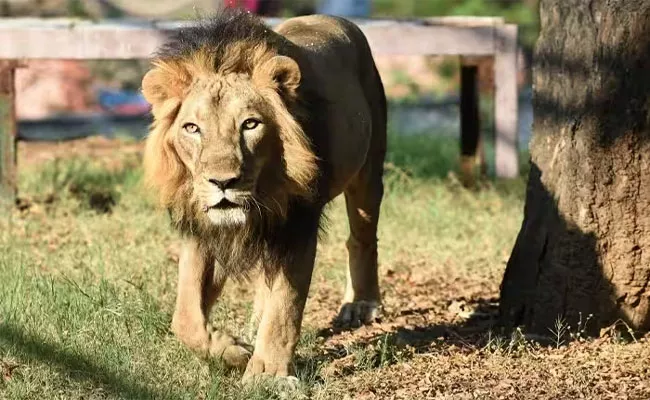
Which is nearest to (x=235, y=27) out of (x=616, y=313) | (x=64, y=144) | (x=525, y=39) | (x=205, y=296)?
(x=205, y=296)

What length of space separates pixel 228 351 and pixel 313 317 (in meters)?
1.51

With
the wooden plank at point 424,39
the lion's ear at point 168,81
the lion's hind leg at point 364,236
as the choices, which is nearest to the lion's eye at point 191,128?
the lion's ear at point 168,81

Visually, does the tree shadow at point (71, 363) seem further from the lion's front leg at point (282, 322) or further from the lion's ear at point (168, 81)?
the lion's ear at point (168, 81)

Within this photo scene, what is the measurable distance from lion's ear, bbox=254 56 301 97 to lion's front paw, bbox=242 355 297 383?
951 millimetres

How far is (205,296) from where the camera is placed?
17.5ft

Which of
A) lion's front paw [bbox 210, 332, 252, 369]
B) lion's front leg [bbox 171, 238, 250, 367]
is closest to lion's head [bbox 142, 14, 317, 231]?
lion's front leg [bbox 171, 238, 250, 367]

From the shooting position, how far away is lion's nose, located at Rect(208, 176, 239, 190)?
474cm

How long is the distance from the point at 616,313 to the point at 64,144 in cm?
622

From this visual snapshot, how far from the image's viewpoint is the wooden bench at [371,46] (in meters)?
9.05

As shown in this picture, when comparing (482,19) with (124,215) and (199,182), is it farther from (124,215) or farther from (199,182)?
(199,182)

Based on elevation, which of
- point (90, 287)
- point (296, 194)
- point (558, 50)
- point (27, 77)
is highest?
point (558, 50)

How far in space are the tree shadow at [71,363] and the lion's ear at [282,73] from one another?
3.73 feet

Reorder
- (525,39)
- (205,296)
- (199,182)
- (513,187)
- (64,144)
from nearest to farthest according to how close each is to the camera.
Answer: (199,182), (205,296), (513,187), (64,144), (525,39)

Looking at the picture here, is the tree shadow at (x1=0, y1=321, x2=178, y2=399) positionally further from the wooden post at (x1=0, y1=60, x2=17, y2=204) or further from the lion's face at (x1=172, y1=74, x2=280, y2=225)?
the wooden post at (x1=0, y1=60, x2=17, y2=204)
